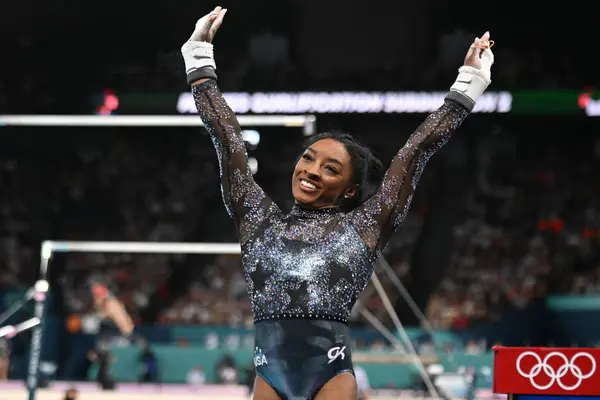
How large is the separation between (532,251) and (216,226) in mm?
4665

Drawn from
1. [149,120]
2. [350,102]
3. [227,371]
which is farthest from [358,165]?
[350,102]

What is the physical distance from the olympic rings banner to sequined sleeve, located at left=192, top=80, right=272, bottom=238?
4.02 feet

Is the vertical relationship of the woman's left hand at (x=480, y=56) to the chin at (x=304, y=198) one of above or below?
above

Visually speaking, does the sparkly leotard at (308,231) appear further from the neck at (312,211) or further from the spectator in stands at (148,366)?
the spectator in stands at (148,366)

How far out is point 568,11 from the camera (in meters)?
12.5

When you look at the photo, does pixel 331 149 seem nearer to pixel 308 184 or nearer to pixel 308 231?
pixel 308 184

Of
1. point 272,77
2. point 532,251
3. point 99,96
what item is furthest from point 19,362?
point 532,251

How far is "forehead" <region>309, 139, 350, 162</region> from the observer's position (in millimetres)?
2549

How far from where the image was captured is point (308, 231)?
2465mm

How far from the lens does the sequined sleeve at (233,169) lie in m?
2.54

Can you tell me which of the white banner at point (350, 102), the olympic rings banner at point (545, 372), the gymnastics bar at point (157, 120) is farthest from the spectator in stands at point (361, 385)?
the olympic rings banner at point (545, 372)

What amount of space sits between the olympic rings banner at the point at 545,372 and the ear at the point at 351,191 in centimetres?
102

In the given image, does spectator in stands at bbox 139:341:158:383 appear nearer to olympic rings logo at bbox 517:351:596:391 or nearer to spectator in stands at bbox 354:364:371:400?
spectator in stands at bbox 354:364:371:400

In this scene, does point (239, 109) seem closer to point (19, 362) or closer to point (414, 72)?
point (414, 72)
